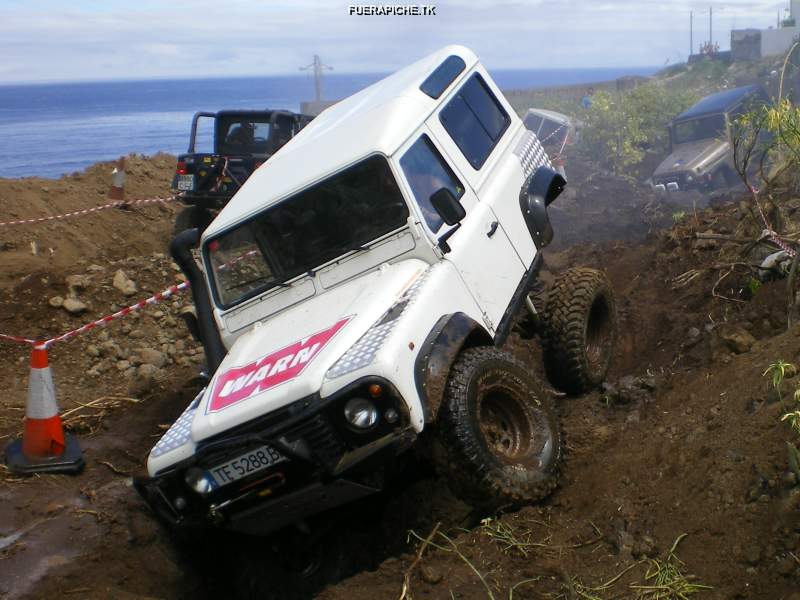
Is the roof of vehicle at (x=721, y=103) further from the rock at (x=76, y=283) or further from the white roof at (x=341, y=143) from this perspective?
the rock at (x=76, y=283)

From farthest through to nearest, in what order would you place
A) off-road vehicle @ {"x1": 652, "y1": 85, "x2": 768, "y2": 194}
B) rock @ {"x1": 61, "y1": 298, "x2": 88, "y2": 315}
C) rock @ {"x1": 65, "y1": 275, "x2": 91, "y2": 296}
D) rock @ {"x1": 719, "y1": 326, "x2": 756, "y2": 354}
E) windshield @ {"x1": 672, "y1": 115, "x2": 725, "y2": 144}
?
windshield @ {"x1": 672, "y1": 115, "x2": 725, "y2": 144}
off-road vehicle @ {"x1": 652, "y1": 85, "x2": 768, "y2": 194}
rock @ {"x1": 65, "y1": 275, "x2": 91, "y2": 296}
rock @ {"x1": 61, "y1": 298, "x2": 88, "y2": 315}
rock @ {"x1": 719, "y1": 326, "x2": 756, "y2": 354}

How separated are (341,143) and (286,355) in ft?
5.26

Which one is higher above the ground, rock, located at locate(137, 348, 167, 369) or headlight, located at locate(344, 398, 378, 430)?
headlight, located at locate(344, 398, 378, 430)

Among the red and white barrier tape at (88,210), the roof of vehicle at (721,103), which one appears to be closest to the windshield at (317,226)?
the red and white barrier tape at (88,210)

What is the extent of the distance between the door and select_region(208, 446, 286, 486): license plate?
5.30 ft

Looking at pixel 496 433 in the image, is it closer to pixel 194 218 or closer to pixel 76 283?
pixel 76 283

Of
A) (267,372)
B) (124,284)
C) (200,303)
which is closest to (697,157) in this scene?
(124,284)

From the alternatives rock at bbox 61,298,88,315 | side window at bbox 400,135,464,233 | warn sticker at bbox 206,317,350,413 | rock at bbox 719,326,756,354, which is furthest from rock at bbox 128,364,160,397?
rock at bbox 719,326,756,354

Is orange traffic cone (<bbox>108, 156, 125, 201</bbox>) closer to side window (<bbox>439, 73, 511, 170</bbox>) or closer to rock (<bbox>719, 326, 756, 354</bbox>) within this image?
side window (<bbox>439, 73, 511, 170</bbox>)

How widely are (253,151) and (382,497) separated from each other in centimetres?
863

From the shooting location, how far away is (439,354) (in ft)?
14.6

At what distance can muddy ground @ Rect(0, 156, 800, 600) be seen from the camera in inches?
157

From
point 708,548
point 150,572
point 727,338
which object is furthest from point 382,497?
point 727,338

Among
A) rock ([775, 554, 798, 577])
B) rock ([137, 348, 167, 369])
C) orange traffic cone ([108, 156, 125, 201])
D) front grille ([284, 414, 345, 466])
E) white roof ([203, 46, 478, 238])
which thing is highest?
white roof ([203, 46, 478, 238])
